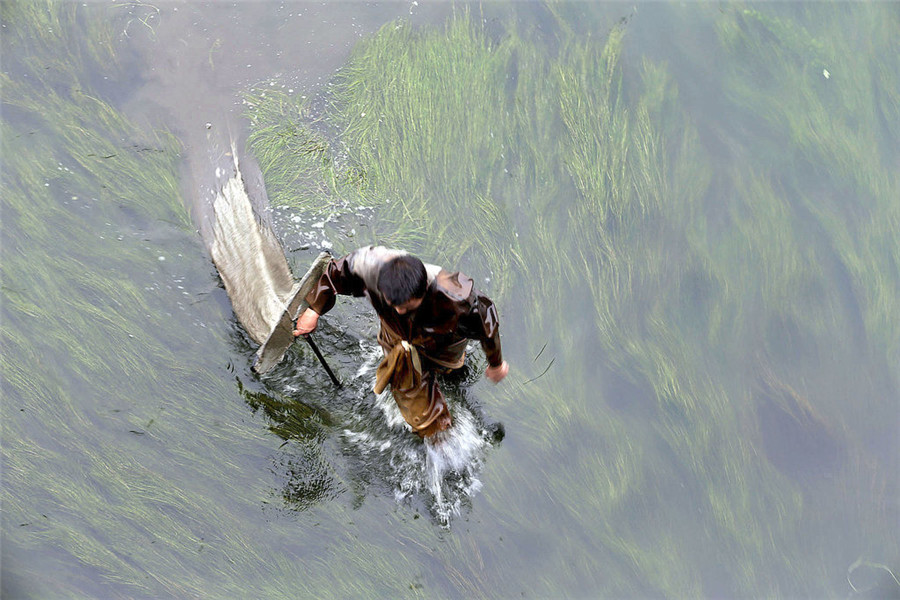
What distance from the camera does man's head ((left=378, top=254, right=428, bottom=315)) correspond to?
5.29ft

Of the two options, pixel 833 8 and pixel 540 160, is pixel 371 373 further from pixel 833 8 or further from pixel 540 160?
pixel 833 8

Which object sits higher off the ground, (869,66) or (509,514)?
(869,66)

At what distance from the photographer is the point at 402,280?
1612mm

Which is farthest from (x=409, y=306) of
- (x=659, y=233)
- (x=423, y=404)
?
(x=659, y=233)

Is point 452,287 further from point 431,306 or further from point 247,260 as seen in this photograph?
point 247,260

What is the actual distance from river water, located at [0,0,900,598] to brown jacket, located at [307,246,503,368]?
27.0 inches

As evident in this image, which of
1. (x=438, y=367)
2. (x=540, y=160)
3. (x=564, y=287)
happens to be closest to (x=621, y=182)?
(x=540, y=160)

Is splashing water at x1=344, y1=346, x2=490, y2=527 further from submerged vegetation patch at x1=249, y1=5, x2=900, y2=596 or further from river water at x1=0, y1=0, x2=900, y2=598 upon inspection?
submerged vegetation patch at x1=249, y1=5, x2=900, y2=596

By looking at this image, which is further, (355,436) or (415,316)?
(355,436)

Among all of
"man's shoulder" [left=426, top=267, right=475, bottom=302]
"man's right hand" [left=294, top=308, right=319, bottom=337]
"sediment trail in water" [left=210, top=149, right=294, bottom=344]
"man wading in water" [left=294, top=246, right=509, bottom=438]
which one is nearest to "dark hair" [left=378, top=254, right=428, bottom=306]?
"man wading in water" [left=294, top=246, right=509, bottom=438]

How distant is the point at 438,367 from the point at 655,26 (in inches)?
97.9

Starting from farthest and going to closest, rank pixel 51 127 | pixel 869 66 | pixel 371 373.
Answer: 1. pixel 869 66
2. pixel 51 127
3. pixel 371 373

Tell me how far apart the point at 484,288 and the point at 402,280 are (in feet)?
4.07

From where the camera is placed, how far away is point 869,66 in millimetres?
3236
